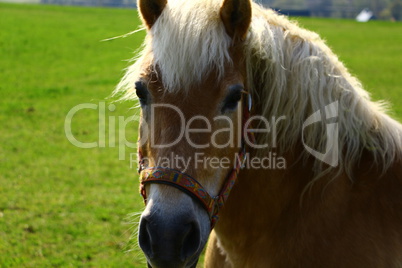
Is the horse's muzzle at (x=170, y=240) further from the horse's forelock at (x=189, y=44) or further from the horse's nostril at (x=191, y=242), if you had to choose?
the horse's forelock at (x=189, y=44)

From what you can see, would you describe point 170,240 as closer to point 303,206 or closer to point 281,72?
point 303,206

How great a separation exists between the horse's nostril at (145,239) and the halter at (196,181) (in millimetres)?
209

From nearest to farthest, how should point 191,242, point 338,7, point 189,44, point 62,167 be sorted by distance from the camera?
point 191,242 < point 189,44 < point 62,167 < point 338,7

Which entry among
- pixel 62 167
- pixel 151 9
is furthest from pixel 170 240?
pixel 62 167

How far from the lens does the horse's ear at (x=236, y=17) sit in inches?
87.8

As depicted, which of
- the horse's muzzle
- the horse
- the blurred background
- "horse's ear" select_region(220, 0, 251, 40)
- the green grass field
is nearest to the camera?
the horse's muzzle

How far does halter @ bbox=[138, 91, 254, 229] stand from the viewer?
2066mm

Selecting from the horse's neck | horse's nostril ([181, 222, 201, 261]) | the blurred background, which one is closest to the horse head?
horse's nostril ([181, 222, 201, 261])

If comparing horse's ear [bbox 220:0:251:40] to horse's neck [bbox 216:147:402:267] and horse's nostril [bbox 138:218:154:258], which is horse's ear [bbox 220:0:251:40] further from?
horse's nostril [bbox 138:218:154:258]

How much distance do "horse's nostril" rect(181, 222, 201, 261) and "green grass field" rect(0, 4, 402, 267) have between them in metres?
1.43

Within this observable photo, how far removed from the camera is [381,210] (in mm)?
2453

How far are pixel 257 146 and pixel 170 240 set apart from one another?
2.58 ft

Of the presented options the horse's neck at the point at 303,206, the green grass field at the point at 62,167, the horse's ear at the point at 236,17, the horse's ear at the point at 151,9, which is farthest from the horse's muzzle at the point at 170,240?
the green grass field at the point at 62,167

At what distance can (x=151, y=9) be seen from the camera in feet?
8.03
